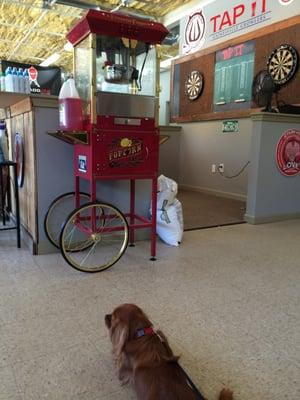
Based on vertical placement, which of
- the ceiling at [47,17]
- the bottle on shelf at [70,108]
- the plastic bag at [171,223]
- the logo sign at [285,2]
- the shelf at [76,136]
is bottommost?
the plastic bag at [171,223]

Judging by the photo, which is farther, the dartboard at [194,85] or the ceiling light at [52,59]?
the ceiling light at [52,59]

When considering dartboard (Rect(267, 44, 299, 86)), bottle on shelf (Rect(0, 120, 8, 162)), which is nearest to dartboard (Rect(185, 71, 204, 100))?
dartboard (Rect(267, 44, 299, 86))

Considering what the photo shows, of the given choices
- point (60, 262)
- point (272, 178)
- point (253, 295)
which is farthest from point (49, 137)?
point (272, 178)

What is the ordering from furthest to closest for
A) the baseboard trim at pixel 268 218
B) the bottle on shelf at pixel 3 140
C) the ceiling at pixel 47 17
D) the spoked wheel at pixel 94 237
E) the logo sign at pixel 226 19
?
the ceiling at pixel 47 17 → the logo sign at pixel 226 19 → the baseboard trim at pixel 268 218 → the bottle on shelf at pixel 3 140 → the spoked wheel at pixel 94 237

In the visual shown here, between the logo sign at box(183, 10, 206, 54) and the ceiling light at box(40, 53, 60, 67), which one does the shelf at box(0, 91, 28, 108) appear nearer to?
the logo sign at box(183, 10, 206, 54)

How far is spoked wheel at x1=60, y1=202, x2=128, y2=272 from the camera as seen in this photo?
7.97 ft

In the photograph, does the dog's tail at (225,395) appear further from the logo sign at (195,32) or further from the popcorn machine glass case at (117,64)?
the logo sign at (195,32)

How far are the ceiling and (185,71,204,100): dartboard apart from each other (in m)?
1.35

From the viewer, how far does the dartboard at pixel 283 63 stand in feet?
14.8

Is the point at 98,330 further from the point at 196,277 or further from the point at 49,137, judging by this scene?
the point at 49,137

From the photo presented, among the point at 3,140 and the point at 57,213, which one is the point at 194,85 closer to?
the point at 3,140

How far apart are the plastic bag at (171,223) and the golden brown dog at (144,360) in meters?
1.83

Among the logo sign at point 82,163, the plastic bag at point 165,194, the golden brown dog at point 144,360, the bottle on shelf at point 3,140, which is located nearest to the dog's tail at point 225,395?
the golden brown dog at point 144,360

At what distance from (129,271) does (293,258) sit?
4.54 feet
